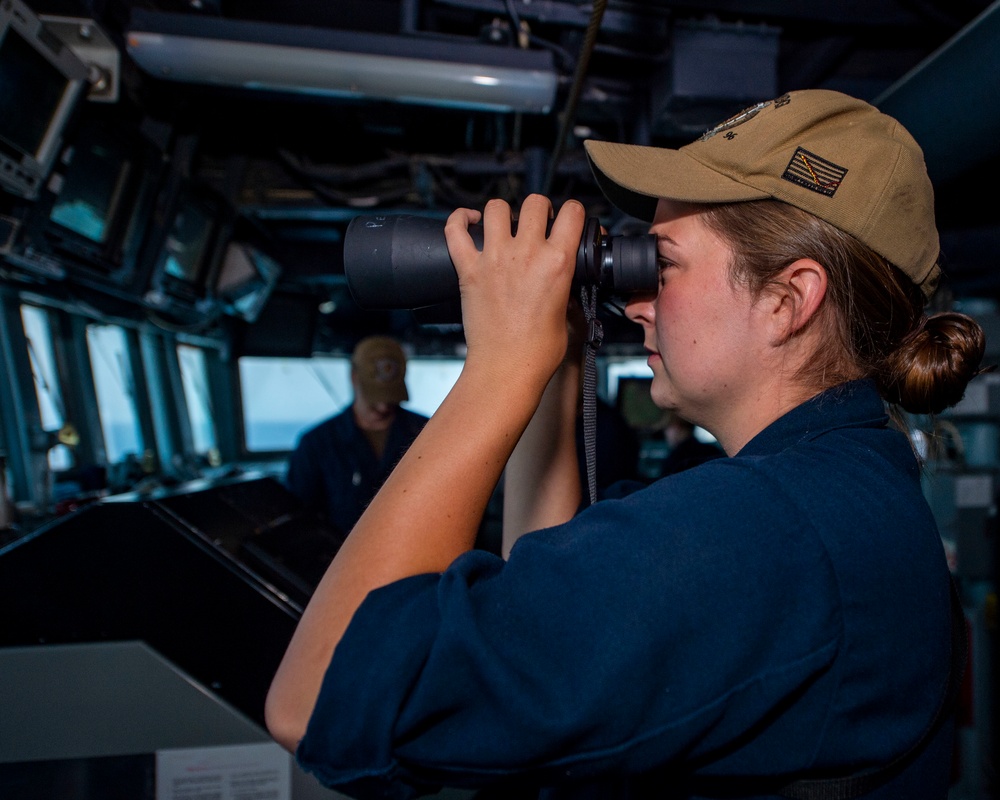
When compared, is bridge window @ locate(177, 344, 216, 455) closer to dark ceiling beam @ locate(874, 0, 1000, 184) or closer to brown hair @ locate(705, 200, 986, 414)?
dark ceiling beam @ locate(874, 0, 1000, 184)

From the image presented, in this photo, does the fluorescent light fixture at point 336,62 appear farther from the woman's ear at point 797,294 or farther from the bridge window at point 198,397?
the bridge window at point 198,397

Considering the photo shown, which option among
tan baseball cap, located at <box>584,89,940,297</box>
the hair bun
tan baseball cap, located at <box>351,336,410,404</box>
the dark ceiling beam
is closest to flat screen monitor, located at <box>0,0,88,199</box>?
tan baseball cap, located at <box>351,336,410,404</box>

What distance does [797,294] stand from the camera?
0.61 m

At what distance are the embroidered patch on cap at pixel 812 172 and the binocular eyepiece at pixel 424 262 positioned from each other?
141 millimetres

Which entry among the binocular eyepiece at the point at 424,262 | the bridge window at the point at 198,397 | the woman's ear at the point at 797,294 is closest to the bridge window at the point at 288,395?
the bridge window at the point at 198,397

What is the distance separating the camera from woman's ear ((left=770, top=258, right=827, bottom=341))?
597 mm

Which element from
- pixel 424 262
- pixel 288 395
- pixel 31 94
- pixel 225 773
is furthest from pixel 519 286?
pixel 288 395

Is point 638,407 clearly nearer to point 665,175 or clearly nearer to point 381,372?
point 381,372

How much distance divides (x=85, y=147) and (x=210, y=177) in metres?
1.19

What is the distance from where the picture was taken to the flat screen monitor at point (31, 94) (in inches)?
61.2

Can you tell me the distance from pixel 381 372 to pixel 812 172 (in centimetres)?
213

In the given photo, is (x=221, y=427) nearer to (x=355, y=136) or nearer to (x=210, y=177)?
(x=210, y=177)

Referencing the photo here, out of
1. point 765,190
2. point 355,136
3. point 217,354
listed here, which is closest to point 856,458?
point 765,190

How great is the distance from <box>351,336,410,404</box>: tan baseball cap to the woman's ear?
2.05 metres
